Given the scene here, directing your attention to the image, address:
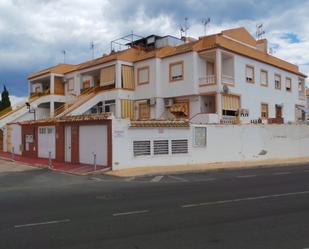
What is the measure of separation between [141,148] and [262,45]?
2267 cm

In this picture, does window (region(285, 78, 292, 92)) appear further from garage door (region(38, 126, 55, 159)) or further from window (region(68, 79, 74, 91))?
garage door (region(38, 126, 55, 159))

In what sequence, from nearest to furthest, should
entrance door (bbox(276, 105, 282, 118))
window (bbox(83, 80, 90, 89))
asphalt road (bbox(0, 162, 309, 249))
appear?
asphalt road (bbox(0, 162, 309, 249)) < entrance door (bbox(276, 105, 282, 118)) < window (bbox(83, 80, 90, 89))

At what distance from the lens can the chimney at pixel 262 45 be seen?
1549 inches

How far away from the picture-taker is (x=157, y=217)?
29.1 feet

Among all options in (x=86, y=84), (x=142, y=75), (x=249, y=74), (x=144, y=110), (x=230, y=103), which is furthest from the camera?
(x=86, y=84)

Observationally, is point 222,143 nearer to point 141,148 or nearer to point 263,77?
point 141,148

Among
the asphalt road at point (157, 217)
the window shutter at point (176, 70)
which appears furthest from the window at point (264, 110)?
the asphalt road at point (157, 217)

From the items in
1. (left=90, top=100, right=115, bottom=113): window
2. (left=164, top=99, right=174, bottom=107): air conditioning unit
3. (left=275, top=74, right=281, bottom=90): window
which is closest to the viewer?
(left=164, top=99, right=174, bottom=107): air conditioning unit

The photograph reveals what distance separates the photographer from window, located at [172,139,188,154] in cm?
2389

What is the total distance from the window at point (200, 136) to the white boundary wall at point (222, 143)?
0.26 meters

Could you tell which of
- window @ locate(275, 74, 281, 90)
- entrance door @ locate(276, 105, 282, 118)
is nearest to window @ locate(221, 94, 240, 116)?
window @ locate(275, 74, 281, 90)

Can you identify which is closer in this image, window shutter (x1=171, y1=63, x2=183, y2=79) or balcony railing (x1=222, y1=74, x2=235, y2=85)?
balcony railing (x1=222, y1=74, x2=235, y2=85)

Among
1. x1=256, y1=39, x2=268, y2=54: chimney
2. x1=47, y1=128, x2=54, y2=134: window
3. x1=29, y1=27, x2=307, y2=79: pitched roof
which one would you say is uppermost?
x1=256, y1=39, x2=268, y2=54: chimney

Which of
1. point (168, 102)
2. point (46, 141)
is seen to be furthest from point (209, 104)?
point (46, 141)
